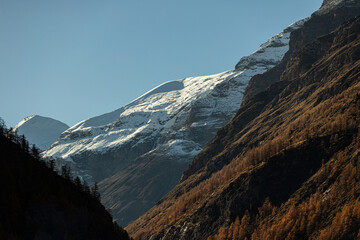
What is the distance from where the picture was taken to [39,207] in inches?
4695

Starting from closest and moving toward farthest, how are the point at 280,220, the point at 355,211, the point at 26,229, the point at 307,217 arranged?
the point at 26,229, the point at 355,211, the point at 307,217, the point at 280,220

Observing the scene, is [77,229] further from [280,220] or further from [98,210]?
[280,220]

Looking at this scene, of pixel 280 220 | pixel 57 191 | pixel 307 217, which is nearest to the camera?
pixel 57 191

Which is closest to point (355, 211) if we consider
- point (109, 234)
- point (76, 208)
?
point (109, 234)

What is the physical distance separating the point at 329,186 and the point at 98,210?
360 ft

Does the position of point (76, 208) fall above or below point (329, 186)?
above

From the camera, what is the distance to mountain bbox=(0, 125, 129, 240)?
112 metres

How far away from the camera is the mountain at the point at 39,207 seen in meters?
112

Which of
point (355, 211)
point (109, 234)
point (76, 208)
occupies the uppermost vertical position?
point (76, 208)

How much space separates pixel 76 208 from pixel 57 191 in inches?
458

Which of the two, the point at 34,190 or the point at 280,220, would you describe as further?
the point at 280,220

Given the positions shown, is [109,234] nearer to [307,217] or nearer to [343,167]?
[307,217]

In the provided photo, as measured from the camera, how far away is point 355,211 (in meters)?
168

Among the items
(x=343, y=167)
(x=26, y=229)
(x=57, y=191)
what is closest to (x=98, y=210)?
(x=57, y=191)
